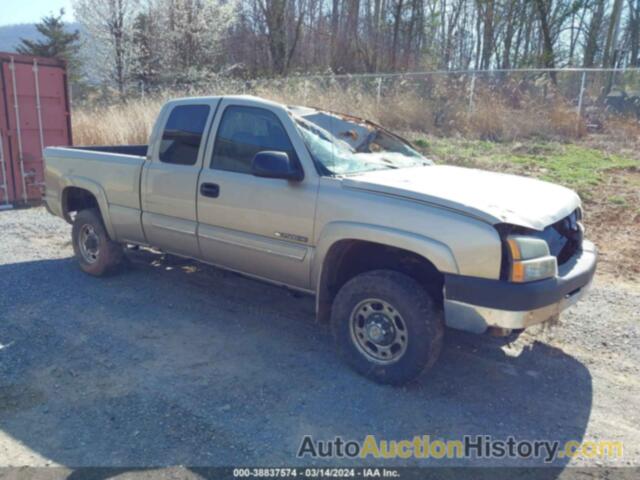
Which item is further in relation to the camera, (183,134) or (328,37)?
(328,37)

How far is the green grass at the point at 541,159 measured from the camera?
973 centimetres

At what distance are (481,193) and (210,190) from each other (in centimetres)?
229

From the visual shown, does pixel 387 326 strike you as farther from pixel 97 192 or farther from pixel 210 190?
pixel 97 192

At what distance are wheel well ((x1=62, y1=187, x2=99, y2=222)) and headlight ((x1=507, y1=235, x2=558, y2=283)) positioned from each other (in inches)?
187

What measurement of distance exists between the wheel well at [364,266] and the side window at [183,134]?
1.75m

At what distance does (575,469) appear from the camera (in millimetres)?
2910

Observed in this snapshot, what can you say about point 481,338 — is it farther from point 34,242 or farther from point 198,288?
point 34,242

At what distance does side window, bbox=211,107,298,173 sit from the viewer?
429cm

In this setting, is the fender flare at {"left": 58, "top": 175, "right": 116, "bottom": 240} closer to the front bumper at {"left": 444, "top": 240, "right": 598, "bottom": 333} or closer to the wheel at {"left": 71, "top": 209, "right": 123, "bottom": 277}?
the wheel at {"left": 71, "top": 209, "right": 123, "bottom": 277}

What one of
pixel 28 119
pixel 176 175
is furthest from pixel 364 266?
pixel 28 119

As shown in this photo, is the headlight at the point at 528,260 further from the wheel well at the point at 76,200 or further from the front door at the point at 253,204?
the wheel well at the point at 76,200

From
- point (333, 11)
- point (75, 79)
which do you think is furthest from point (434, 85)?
point (75, 79)

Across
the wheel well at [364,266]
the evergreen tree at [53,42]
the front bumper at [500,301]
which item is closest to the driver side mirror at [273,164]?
the wheel well at [364,266]

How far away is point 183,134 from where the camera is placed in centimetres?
498
